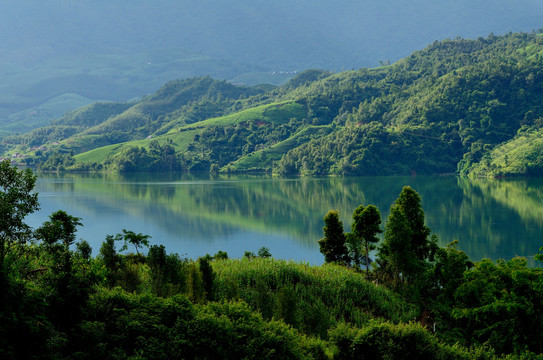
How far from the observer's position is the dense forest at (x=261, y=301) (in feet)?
57.6

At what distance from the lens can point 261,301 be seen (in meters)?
26.1

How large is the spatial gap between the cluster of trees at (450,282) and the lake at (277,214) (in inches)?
631

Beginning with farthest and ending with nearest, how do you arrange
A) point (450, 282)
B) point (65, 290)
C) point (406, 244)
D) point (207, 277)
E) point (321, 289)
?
point (406, 244) < point (450, 282) < point (321, 289) < point (207, 277) < point (65, 290)

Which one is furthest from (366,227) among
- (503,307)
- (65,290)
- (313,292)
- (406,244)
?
(65,290)

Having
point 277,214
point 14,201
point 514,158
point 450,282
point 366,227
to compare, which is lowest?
point 277,214

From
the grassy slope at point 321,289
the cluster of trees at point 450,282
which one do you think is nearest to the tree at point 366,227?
the cluster of trees at point 450,282

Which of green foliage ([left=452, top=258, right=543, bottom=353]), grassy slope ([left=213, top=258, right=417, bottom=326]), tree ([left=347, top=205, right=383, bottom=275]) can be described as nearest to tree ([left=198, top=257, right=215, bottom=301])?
grassy slope ([left=213, top=258, right=417, bottom=326])

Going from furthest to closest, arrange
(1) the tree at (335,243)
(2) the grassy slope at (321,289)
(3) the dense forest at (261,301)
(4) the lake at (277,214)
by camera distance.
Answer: (4) the lake at (277,214) < (1) the tree at (335,243) < (2) the grassy slope at (321,289) < (3) the dense forest at (261,301)

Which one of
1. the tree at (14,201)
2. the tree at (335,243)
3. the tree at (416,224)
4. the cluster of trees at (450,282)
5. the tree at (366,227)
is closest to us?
the tree at (14,201)

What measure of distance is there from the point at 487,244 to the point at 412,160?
133439 millimetres

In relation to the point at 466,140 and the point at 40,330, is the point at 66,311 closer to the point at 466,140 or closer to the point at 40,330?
the point at 40,330

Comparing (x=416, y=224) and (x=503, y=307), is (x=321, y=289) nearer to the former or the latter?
(x=503, y=307)

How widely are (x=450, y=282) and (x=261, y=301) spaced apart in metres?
13.8

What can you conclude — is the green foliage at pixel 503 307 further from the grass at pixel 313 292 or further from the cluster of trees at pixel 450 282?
the grass at pixel 313 292
